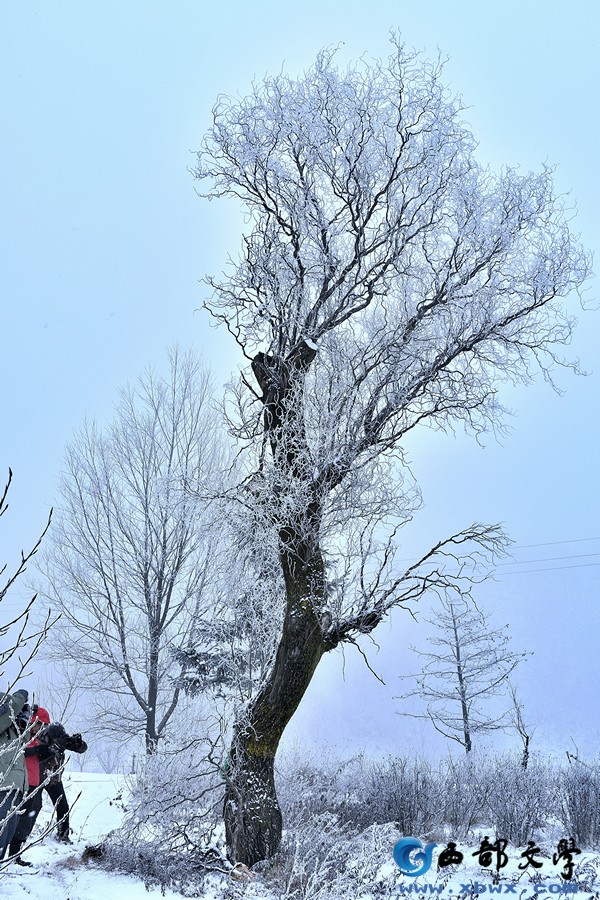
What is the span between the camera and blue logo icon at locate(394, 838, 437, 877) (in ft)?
22.5

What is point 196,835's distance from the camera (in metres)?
7.27

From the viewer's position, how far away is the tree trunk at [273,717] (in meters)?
6.92

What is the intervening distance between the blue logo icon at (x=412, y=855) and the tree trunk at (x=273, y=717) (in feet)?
4.21

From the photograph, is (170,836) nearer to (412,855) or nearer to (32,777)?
(32,777)

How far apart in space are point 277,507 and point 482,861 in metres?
4.15

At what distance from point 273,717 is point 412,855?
202 cm

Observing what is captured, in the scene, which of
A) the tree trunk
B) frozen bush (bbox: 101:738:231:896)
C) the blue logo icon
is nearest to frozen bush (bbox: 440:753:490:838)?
the blue logo icon

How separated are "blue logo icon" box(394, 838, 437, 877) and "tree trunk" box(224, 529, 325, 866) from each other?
1282 millimetres

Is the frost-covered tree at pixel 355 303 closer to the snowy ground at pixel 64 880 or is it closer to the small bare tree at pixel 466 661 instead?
the snowy ground at pixel 64 880

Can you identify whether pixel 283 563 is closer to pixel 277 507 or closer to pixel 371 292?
pixel 277 507

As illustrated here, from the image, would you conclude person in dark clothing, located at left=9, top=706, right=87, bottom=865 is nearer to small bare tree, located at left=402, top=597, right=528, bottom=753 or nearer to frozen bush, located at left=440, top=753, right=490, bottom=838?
frozen bush, located at left=440, top=753, right=490, bottom=838

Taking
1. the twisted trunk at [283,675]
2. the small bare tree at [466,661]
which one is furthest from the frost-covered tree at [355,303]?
the small bare tree at [466,661]

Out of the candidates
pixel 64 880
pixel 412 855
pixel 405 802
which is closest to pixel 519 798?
pixel 405 802

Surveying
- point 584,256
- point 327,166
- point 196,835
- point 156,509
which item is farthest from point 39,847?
point 584,256
